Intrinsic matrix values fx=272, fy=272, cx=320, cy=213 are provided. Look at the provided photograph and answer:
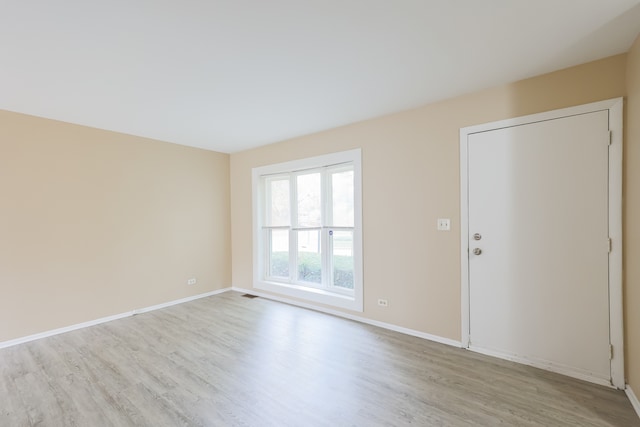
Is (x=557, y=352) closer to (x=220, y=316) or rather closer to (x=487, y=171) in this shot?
(x=487, y=171)

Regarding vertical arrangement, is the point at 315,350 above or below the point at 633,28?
below

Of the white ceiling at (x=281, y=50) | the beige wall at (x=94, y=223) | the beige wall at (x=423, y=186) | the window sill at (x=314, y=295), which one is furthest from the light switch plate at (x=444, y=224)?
the beige wall at (x=94, y=223)

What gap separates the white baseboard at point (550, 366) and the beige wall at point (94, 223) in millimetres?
4206

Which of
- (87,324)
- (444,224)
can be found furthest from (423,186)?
(87,324)

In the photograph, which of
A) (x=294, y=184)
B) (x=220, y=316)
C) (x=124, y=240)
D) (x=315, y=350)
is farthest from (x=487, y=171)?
(x=124, y=240)

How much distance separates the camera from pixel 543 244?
2.35 m

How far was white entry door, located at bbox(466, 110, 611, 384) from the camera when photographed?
214 cm

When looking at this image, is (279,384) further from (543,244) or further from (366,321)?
(543,244)

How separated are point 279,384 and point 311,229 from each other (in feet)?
7.67

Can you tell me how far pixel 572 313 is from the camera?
223 cm

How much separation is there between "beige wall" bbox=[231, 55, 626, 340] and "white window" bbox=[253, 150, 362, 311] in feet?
0.68

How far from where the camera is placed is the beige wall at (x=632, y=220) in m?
1.84

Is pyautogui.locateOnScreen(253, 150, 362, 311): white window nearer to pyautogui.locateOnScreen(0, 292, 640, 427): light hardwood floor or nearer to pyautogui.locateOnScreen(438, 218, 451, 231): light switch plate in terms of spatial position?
pyautogui.locateOnScreen(0, 292, 640, 427): light hardwood floor

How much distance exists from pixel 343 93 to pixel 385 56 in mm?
671
